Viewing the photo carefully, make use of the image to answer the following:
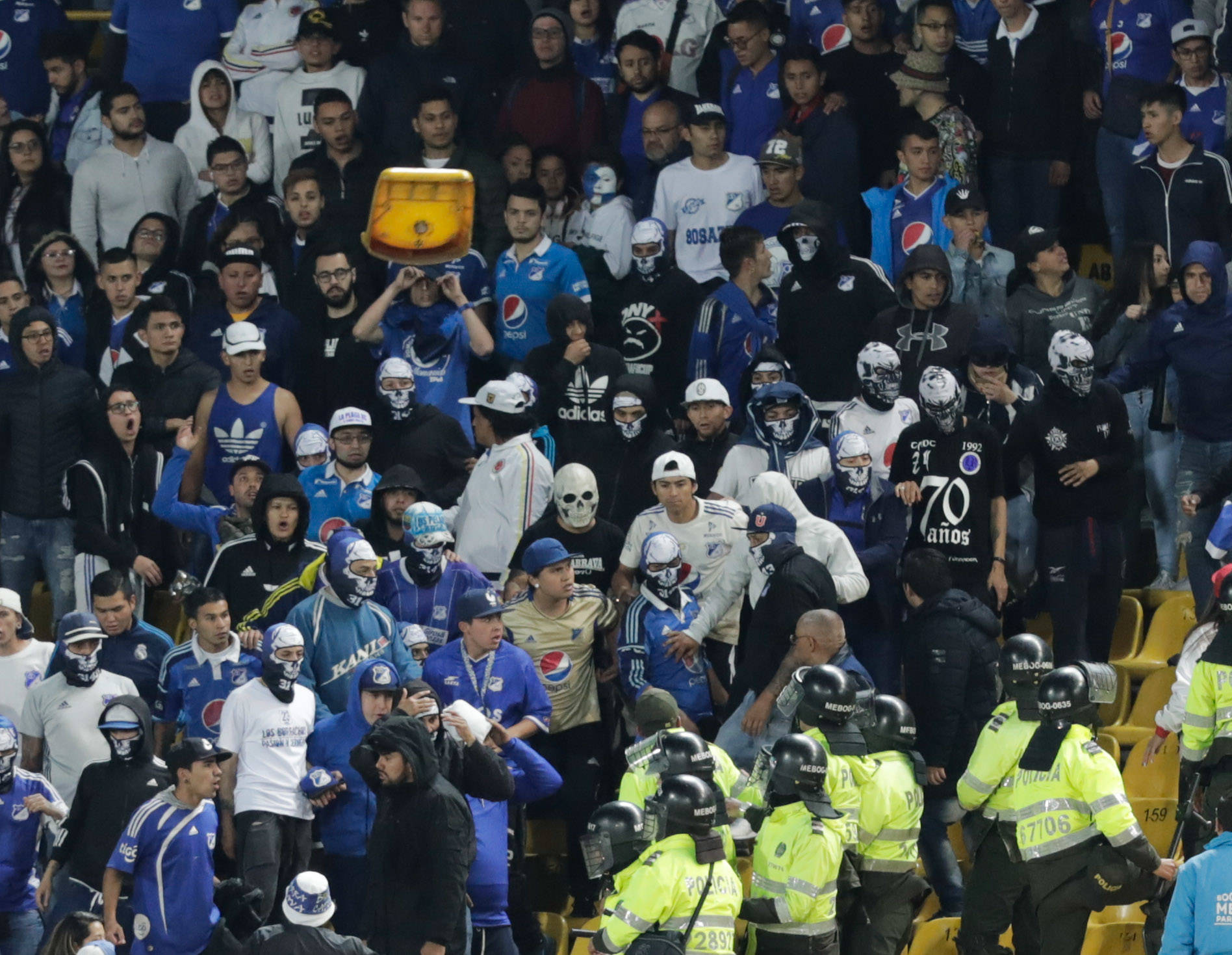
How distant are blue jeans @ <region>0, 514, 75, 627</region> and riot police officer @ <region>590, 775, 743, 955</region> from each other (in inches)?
207

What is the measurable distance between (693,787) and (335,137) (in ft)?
23.0

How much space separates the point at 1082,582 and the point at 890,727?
2.55 metres

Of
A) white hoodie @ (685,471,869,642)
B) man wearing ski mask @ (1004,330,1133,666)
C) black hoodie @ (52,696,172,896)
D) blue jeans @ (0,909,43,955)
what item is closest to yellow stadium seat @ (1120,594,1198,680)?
man wearing ski mask @ (1004,330,1133,666)

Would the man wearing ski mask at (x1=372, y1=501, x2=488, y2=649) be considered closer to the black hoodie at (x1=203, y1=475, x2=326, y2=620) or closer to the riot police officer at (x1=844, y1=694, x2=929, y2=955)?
the black hoodie at (x1=203, y1=475, x2=326, y2=620)

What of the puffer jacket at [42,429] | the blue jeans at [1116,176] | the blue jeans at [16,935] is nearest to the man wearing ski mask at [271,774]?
the blue jeans at [16,935]

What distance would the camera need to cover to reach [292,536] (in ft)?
38.9

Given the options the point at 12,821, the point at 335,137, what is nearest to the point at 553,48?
the point at 335,137

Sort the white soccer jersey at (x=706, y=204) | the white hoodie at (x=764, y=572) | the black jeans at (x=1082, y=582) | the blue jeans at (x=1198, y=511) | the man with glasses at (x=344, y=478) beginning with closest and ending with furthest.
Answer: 1. the white hoodie at (x=764, y=572)
2. the black jeans at (x=1082, y=582)
3. the blue jeans at (x=1198, y=511)
4. the man with glasses at (x=344, y=478)
5. the white soccer jersey at (x=706, y=204)

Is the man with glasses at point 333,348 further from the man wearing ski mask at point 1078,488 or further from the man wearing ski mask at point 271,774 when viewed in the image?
the man wearing ski mask at point 1078,488

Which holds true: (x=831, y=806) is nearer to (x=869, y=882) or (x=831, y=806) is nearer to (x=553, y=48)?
(x=869, y=882)

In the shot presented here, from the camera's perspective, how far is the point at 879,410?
12.5 meters

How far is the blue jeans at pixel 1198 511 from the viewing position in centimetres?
1249

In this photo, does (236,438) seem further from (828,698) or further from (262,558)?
(828,698)

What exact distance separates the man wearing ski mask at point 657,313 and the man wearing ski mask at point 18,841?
445 cm
